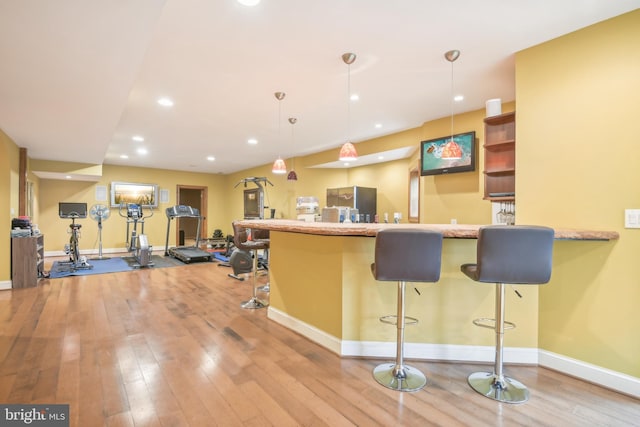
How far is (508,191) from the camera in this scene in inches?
130

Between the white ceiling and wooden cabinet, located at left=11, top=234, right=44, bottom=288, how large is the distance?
1.69 metres

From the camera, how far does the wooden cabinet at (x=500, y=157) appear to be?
3.10 meters

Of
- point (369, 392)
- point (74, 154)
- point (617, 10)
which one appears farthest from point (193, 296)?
point (617, 10)

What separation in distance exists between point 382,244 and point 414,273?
0.28 metres

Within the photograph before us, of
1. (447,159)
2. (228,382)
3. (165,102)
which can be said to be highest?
(165,102)

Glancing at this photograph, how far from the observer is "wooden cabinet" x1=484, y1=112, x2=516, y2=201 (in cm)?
310

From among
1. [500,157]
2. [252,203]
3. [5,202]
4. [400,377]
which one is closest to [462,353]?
[400,377]

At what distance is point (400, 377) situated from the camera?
6.93 ft

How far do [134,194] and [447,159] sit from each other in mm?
8975

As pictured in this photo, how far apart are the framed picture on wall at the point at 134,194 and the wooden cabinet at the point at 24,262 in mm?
4284

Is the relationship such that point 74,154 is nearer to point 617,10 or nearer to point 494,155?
point 494,155

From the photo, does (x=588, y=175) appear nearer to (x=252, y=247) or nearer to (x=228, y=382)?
(x=228, y=382)

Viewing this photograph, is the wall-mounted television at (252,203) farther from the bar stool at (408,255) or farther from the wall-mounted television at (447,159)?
the bar stool at (408,255)

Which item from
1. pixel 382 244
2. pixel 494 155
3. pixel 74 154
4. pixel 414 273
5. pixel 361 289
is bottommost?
pixel 361 289
